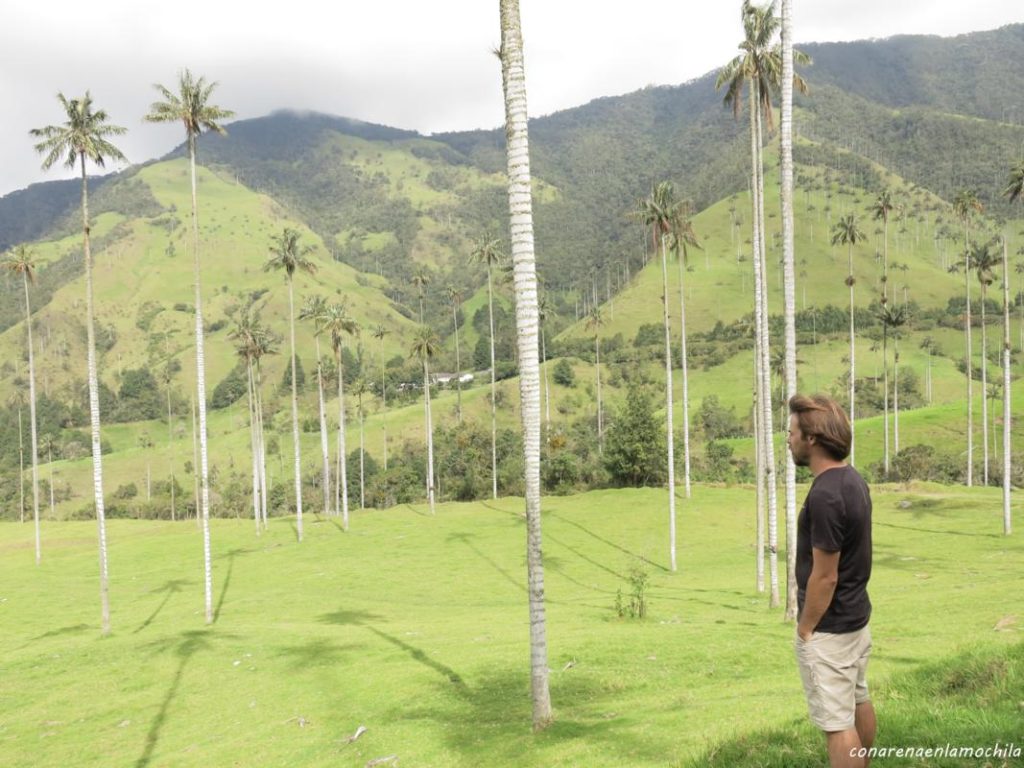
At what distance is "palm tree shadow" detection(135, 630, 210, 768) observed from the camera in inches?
720

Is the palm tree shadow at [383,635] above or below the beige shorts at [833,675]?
below

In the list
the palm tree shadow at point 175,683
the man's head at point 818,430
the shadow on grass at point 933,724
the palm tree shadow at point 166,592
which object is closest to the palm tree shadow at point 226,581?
the palm tree shadow at point 166,592

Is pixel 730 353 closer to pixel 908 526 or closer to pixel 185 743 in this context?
pixel 908 526

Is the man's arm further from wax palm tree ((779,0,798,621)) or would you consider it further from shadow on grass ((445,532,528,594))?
shadow on grass ((445,532,528,594))

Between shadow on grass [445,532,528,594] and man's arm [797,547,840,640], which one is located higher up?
man's arm [797,547,840,640]

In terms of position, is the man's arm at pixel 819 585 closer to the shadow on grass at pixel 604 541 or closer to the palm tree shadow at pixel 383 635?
the palm tree shadow at pixel 383 635

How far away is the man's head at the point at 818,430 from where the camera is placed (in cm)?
661

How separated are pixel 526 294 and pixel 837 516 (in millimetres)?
8886

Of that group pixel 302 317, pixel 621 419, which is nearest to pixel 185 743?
pixel 302 317

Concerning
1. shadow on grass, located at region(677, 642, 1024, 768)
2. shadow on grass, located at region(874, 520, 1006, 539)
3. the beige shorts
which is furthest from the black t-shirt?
shadow on grass, located at region(874, 520, 1006, 539)


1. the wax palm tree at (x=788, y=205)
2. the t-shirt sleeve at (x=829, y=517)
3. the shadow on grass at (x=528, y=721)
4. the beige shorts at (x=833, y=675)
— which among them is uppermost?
the wax palm tree at (x=788, y=205)

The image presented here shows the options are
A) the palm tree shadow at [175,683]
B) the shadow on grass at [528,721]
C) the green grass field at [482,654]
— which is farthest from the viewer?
the palm tree shadow at [175,683]

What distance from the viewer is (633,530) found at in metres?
59.2

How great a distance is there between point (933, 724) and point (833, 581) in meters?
3.92
